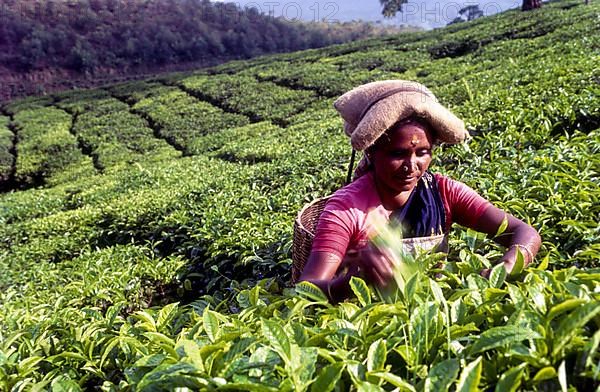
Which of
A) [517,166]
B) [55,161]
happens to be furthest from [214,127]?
[517,166]

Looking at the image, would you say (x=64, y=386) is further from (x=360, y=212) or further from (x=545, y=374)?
(x=360, y=212)

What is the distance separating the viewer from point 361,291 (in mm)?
1371

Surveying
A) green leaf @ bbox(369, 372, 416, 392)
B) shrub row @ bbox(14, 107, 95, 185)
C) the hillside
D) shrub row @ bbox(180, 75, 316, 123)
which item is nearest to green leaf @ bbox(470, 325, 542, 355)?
green leaf @ bbox(369, 372, 416, 392)

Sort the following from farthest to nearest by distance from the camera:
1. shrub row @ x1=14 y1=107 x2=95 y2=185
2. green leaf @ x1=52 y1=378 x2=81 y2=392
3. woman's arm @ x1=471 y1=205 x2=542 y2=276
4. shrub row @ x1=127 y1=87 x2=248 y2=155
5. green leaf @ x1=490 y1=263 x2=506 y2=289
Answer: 1. shrub row @ x1=127 y1=87 x2=248 y2=155
2. shrub row @ x1=14 y1=107 x2=95 y2=185
3. woman's arm @ x1=471 y1=205 x2=542 y2=276
4. green leaf @ x1=490 y1=263 x2=506 y2=289
5. green leaf @ x1=52 y1=378 x2=81 y2=392

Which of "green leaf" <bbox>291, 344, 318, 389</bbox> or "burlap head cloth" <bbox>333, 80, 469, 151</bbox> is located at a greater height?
"burlap head cloth" <bbox>333, 80, 469, 151</bbox>

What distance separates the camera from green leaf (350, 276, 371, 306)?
136cm

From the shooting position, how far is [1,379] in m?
1.39

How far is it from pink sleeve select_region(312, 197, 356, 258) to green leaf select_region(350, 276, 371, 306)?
551 millimetres

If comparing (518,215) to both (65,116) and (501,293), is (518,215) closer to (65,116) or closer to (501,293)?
(501,293)

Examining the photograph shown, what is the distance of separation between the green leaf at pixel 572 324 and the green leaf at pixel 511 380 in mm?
89

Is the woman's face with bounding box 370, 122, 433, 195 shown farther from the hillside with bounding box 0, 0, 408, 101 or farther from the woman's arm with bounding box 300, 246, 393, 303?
the hillside with bounding box 0, 0, 408, 101

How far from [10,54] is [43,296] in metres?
38.0

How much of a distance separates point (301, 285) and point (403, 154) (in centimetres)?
76

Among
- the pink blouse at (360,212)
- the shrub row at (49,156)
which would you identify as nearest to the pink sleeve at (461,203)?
the pink blouse at (360,212)
